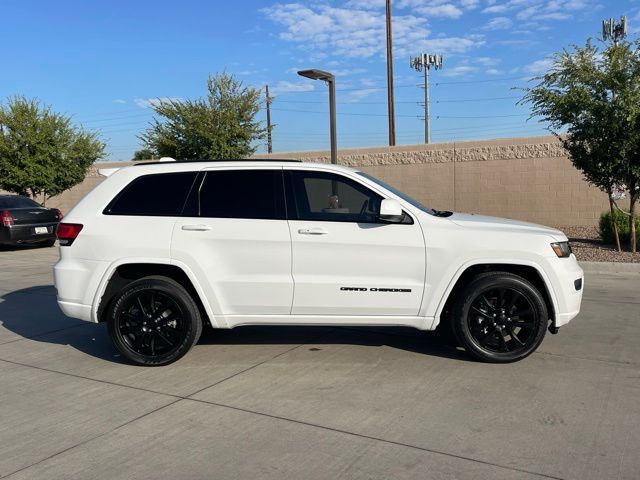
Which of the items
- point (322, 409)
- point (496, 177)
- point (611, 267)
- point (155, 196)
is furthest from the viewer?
point (496, 177)

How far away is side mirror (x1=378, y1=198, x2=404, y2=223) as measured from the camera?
16.6 feet

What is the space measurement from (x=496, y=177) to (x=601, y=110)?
26.6 feet

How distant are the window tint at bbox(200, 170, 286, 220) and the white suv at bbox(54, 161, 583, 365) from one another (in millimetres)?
11

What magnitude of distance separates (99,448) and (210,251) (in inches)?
79.7

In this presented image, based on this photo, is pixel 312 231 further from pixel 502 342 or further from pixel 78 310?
pixel 78 310

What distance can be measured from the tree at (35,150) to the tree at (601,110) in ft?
56.8

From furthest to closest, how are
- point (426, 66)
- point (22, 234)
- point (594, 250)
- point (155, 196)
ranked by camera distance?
1. point (426, 66)
2. point (22, 234)
3. point (594, 250)
4. point (155, 196)

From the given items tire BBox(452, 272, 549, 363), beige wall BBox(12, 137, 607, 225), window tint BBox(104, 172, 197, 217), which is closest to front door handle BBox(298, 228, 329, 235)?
window tint BBox(104, 172, 197, 217)

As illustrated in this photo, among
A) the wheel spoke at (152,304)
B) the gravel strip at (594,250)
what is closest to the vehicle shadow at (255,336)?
the wheel spoke at (152,304)

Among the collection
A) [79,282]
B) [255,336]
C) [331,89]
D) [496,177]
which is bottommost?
[255,336]

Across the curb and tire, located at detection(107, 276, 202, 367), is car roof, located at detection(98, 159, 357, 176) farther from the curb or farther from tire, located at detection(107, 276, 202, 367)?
the curb

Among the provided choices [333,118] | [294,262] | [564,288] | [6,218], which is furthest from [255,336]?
[6,218]

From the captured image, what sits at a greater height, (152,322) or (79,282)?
(79,282)

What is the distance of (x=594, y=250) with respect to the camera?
13172 mm
